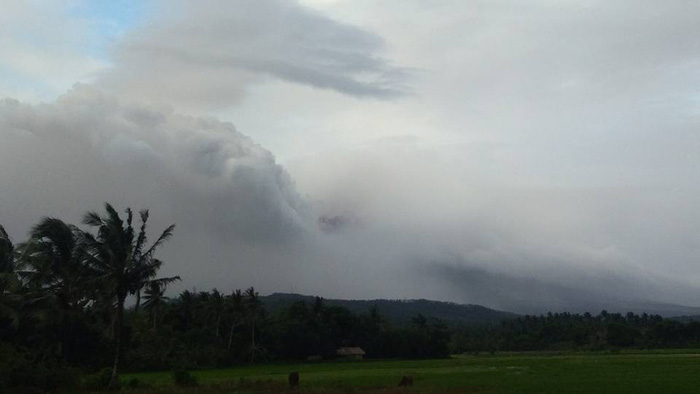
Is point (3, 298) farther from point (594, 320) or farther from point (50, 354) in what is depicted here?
point (594, 320)

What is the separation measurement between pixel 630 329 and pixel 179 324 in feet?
273

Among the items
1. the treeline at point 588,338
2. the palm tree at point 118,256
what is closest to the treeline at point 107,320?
the palm tree at point 118,256

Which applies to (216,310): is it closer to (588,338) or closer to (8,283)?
(8,283)

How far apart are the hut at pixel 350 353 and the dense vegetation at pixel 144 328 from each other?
1406mm

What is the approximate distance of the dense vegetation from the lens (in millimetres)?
33469

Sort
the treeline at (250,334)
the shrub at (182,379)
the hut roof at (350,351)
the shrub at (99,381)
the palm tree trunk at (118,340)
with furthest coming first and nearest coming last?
the hut roof at (350,351)
the treeline at (250,334)
the shrub at (182,379)
the shrub at (99,381)
the palm tree trunk at (118,340)

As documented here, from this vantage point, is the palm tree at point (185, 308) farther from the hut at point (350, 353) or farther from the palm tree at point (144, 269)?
the palm tree at point (144, 269)

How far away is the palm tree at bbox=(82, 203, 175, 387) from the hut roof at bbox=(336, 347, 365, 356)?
6779 centimetres

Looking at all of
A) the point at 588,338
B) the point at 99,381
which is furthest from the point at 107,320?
the point at 588,338

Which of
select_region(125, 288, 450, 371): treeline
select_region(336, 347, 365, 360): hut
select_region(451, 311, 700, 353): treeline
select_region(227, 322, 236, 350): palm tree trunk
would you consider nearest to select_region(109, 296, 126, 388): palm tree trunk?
select_region(125, 288, 450, 371): treeline

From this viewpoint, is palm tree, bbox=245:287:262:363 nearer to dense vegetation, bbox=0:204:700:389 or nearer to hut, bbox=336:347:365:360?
dense vegetation, bbox=0:204:700:389

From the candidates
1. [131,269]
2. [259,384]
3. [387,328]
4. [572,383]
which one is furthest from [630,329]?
[131,269]

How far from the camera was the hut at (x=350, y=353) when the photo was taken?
99.7 m

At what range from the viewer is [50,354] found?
43469 mm
